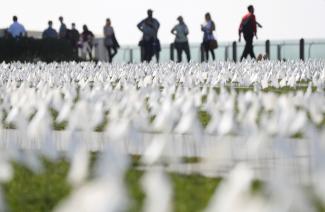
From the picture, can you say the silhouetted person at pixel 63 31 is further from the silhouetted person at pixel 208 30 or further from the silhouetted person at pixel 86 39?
the silhouetted person at pixel 208 30

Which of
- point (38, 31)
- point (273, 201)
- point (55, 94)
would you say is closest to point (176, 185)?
point (55, 94)

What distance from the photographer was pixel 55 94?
11.3 metres

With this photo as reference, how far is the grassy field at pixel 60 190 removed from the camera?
25.6 ft

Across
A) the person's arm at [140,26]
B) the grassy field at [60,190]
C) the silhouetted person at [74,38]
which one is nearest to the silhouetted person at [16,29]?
the silhouetted person at [74,38]

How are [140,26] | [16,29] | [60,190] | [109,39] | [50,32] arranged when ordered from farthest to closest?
[50,32]
[16,29]
[109,39]
[140,26]
[60,190]

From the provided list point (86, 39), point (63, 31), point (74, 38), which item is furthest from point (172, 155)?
point (63, 31)

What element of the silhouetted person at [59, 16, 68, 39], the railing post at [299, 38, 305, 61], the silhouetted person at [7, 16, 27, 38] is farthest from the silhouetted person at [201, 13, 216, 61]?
the railing post at [299, 38, 305, 61]

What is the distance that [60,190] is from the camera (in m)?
8.64

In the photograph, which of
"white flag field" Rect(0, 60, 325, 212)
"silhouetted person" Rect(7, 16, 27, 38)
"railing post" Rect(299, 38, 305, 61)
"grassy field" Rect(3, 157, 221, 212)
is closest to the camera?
"white flag field" Rect(0, 60, 325, 212)

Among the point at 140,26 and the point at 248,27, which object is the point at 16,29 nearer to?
the point at 140,26

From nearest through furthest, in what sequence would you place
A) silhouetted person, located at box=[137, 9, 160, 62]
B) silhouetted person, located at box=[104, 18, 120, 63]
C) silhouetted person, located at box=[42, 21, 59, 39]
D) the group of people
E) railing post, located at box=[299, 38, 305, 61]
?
the group of people < silhouetted person, located at box=[137, 9, 160, 62] < silhouetted person, located at box=[104, 18, 120, 63] < silhouetted person, located at box=[42, 21, 59, 39] < railing post, located at box=[299, 38, 305, 61]

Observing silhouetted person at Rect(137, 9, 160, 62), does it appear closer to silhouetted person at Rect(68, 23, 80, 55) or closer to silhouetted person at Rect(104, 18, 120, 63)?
silhouetted person at Rect(104, 18, 120, 63)

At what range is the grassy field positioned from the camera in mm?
7793

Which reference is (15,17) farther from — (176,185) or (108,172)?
(108,172)
